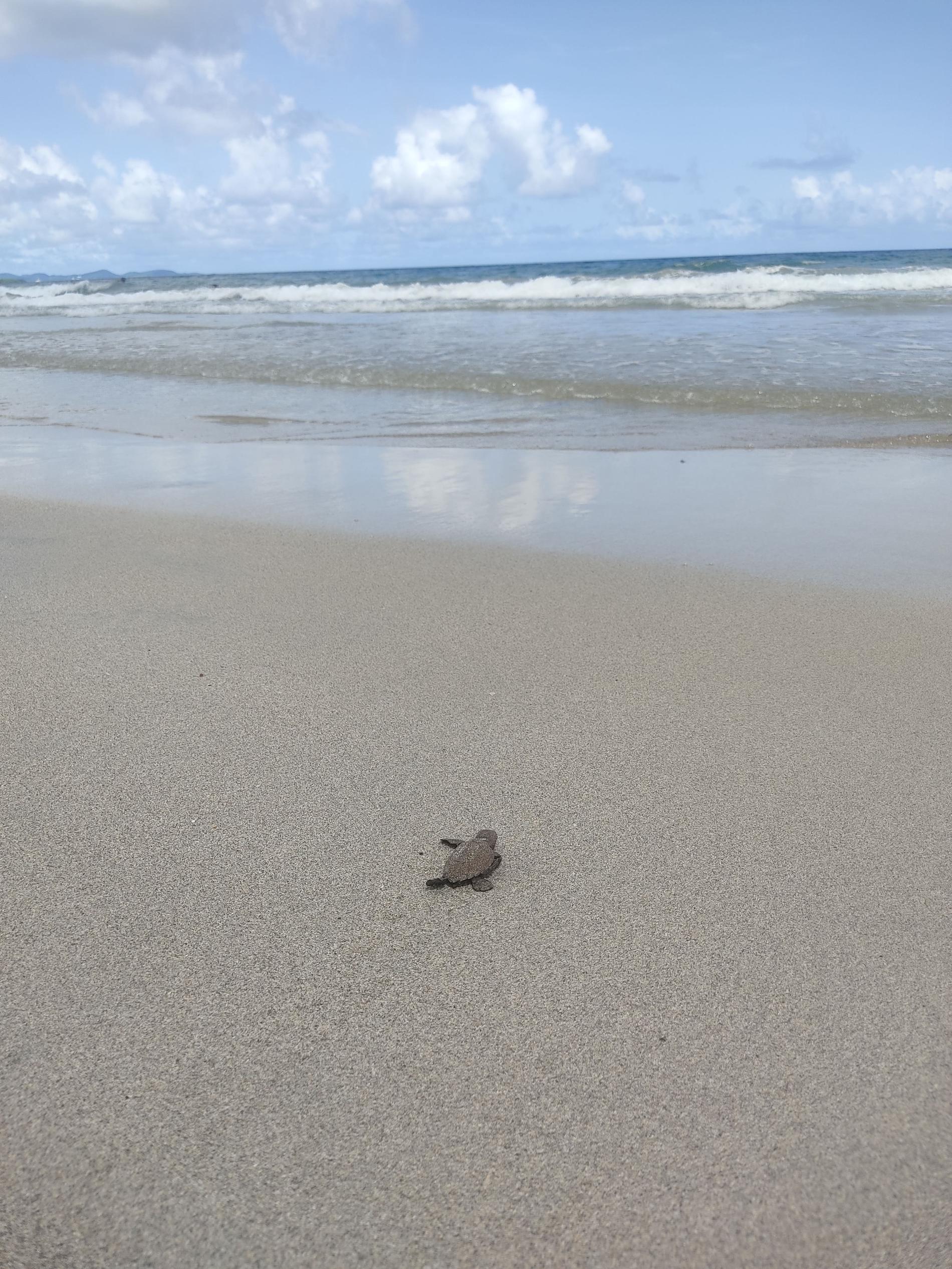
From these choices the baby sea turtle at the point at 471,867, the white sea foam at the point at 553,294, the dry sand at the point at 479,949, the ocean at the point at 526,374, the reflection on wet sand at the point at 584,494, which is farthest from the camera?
the white sea foam at the point at 553,294

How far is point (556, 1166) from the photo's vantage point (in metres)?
1.54

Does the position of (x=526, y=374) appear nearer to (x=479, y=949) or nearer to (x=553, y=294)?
(x=479, y=949)

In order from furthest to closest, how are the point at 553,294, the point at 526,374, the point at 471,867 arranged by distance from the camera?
the point at 553,294 → the point at 526,374 → the point at 471,867

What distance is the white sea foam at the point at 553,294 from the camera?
23750 millimetres

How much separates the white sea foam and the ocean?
0.43 metres

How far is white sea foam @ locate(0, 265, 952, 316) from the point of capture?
23750 mm

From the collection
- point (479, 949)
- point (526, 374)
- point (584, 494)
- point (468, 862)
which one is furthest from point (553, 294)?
point (479, 949)

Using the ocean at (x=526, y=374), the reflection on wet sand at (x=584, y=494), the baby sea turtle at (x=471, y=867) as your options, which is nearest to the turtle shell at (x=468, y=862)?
the baby sea turtle at (x=471, y=867)

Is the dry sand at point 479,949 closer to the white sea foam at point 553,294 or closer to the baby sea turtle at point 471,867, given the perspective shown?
the baby sea turtle at point 471,867

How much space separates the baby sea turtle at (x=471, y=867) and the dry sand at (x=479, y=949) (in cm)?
4

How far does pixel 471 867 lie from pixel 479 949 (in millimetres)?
201

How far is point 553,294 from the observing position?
1109 inches

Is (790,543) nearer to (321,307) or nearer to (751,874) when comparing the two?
(751,874)

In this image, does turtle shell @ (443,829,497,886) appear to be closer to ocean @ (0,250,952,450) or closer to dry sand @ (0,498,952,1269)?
dry sand @ (0,498,952,1269)
